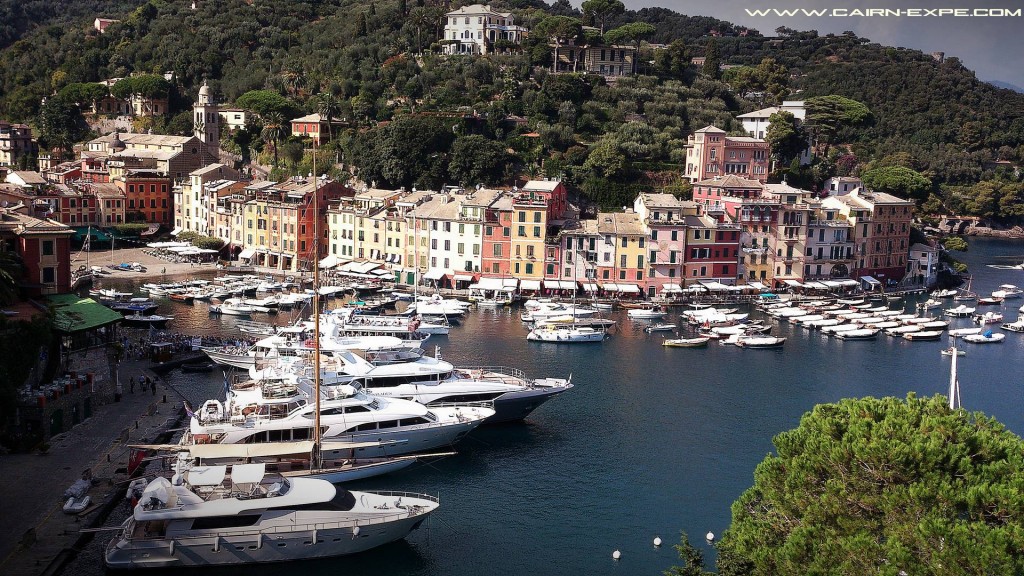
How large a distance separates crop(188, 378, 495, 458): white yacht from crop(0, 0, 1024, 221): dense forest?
136 feet

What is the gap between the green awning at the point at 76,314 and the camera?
105 feet

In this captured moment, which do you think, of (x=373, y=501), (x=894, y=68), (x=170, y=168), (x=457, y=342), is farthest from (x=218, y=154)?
(x=894, y=68)

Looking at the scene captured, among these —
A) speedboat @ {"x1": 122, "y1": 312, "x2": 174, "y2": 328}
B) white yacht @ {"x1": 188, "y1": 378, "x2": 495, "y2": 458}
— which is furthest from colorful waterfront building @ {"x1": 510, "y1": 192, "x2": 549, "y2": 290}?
white yacht @ {"x1": 188, "y1": 378, "x2": 495, "y2": 458}

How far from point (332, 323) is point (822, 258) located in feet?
126

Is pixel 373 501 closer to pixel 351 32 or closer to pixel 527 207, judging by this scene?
pixel 527 207

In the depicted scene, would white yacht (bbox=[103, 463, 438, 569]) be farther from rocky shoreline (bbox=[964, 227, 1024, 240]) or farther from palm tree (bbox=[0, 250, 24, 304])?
rocky shoreline (bbox=[964, 227, 1024, 240])

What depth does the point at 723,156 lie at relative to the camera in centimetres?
7269

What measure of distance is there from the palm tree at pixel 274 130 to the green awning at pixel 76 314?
156 ft

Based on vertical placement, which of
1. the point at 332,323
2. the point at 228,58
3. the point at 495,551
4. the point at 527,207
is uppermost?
the point at 228,58

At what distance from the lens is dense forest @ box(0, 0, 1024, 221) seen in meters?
73.2

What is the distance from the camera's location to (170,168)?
78.9 m

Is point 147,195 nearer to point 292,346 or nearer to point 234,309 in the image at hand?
point 234,309

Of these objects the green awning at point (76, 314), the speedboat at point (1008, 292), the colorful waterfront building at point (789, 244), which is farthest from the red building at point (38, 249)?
the speedboat at point (1008, 292)

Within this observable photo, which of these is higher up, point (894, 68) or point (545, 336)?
point (894, 68)
